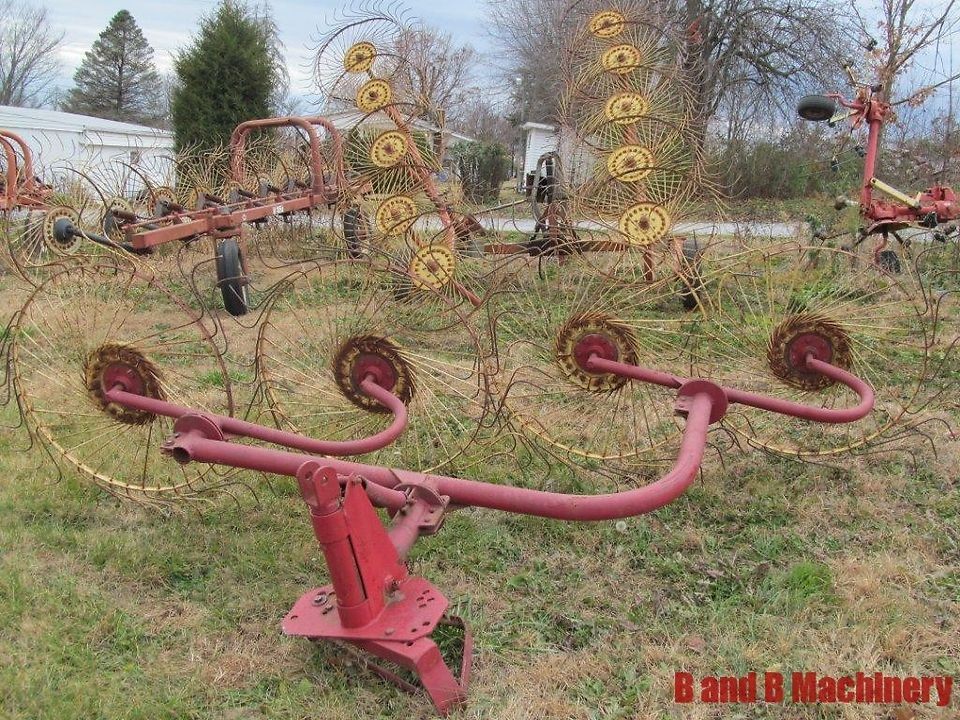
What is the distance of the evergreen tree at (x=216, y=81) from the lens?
511 inches

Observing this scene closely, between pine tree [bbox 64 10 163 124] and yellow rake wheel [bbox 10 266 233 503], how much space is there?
3705cm

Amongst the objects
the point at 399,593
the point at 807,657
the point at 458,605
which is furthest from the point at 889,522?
the point at 399,593

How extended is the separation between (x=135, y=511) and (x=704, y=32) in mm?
16548

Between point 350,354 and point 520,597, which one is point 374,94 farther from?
point 520,597

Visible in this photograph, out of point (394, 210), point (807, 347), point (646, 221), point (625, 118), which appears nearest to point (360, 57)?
point (394, 210)

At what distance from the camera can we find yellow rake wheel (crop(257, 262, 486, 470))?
3012 millimetres

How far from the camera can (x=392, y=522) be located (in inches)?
86.0

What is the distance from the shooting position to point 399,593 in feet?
6.88

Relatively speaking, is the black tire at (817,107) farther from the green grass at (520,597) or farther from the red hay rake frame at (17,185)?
the red hay rake frame at (17,185)

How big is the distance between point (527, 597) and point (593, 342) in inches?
42.7

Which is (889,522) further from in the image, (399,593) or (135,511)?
(135,511)

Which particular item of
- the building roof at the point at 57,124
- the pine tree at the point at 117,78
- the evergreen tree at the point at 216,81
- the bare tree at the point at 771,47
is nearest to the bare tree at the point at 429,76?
the evergreen tree at the point at 216,81

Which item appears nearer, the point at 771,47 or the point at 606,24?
the point at 606,24

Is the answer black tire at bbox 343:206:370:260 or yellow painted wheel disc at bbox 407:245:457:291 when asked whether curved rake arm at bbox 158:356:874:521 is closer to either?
yellow painted wheel disc at bbox 407:245:457:291
